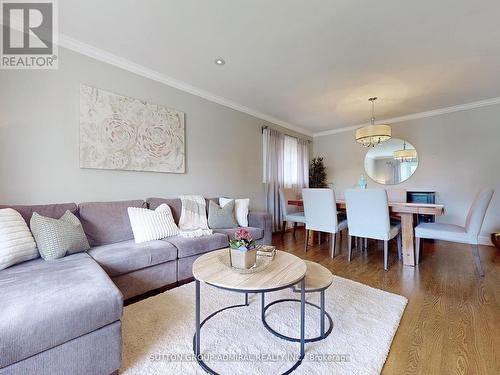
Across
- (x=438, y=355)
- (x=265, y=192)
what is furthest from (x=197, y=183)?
(x=438, y=355)

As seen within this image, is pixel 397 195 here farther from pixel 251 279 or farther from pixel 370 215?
pixel 251 279

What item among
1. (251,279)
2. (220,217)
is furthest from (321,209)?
(251,279)

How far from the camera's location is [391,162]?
14.9ft

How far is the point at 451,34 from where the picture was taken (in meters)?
2.04

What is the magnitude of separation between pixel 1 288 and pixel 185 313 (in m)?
1.05

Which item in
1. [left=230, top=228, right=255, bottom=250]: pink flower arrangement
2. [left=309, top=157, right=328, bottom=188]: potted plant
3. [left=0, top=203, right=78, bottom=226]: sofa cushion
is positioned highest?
[left=309, top=157, right=328, bottom=188]: potted plant

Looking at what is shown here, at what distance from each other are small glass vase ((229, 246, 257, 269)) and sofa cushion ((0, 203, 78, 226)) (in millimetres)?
1653

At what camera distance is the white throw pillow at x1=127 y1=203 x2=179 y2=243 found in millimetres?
2201

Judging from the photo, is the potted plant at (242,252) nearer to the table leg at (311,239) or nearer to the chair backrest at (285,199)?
the table leg at (311,239)

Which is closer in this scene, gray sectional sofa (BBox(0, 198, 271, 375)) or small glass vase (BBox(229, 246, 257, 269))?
gray sectional sofa (BBox(0, 198, 271, 375))


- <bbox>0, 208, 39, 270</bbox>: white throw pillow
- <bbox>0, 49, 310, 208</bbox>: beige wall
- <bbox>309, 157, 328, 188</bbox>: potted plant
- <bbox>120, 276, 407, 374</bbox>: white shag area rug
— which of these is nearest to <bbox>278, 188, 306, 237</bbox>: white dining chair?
<bbox>309, 157, 328, 188</bbox>: potted plant

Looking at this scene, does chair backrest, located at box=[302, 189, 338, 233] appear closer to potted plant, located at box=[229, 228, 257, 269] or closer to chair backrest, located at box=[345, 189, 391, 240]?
chair backrest, located at box=[345, 189, 391, 240]

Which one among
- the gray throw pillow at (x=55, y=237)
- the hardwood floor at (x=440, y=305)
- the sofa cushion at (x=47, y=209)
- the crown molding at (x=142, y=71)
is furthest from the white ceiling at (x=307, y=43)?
the hardwood floor at (x=440, y=305)

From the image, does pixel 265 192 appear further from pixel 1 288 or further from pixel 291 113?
pixel 1 288
